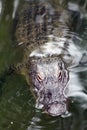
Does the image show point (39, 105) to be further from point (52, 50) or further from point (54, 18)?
point (54, 18)

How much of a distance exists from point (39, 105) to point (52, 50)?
1166mm

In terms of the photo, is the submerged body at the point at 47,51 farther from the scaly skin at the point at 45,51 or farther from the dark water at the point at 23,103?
the dark water at the point at 23,103

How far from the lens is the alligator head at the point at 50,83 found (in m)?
5.72

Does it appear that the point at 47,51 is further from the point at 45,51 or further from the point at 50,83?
the point at 50,83

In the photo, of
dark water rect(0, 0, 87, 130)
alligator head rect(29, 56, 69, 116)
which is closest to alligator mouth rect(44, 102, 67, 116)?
alligator head rect(29, 56, 69, 116)

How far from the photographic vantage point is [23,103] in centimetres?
611

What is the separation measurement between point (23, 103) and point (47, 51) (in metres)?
1.00

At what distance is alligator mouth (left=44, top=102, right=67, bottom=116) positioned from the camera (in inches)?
221

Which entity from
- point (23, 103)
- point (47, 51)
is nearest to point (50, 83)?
point (23, 103)

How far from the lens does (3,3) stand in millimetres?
8141

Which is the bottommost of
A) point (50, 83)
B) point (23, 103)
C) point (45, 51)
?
point (23, 103)

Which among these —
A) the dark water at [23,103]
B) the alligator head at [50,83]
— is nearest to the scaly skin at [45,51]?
the alligator head at [50,83]

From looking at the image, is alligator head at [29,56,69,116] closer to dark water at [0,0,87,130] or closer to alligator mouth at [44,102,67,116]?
alligator mouth at [44,102,67,116]

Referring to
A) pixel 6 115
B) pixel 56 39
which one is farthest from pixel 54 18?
pixel 6 115
